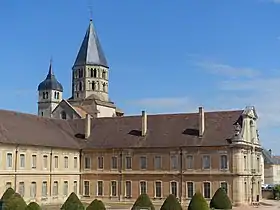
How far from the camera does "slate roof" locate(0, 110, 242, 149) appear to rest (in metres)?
52.9

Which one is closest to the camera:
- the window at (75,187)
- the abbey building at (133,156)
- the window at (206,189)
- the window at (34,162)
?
the window at (34,162)

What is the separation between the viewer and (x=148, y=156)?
56.1m

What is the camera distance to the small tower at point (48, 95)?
94.7m

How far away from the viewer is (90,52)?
8375 cm

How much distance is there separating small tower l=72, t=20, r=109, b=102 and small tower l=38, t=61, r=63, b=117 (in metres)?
12.1

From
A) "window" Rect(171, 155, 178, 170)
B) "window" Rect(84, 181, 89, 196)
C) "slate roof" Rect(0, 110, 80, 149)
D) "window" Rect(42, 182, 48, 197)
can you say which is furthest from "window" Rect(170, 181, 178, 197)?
"window" Rect(42, 182, 48, 197)

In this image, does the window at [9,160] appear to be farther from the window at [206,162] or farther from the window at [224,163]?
the window at [224,163]

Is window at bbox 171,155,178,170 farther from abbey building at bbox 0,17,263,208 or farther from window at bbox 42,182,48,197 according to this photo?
window at bbox 42,182,48,197

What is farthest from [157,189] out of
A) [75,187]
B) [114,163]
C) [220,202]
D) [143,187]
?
[220,202]

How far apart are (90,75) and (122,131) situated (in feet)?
81.5

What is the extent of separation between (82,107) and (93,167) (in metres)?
21.7

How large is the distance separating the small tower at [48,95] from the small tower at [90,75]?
12125 millimetres

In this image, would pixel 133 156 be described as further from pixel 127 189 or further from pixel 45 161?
pixel 45 161

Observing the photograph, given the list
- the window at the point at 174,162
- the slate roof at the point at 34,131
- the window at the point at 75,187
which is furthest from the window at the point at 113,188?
the window at the point at 174,162
